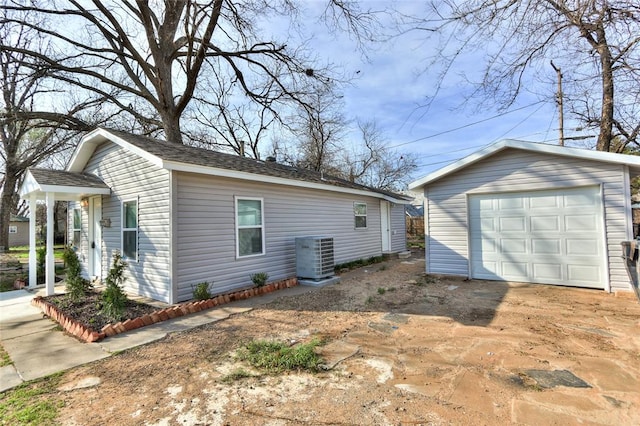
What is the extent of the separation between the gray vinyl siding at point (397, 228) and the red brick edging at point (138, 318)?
803 centimetres

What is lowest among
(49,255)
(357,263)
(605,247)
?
(357,263)

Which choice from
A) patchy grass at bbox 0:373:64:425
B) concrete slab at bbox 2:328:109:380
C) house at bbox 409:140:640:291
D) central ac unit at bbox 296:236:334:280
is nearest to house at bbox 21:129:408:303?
central ac unit at bbox 296:236:334:280

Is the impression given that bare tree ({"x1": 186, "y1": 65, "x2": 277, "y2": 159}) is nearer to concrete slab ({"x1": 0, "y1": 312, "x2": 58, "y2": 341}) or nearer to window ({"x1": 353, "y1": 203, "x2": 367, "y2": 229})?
window ({"x1": 353, "y1": 203, "x2": 367, "y2": 229})

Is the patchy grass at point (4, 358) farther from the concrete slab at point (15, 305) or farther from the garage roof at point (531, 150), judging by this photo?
the garage roof at point (531, 150)

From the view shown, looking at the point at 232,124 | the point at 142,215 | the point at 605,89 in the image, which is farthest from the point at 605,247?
the point at 232,124

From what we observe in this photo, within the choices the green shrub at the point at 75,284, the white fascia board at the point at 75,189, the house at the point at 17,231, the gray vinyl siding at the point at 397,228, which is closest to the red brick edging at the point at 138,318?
the green shrub at the point at 75,284

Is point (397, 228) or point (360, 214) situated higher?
point (360, 214)

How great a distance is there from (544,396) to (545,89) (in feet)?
20.6

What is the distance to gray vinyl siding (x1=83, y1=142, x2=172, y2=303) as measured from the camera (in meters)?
5.82

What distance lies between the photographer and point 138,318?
473 cm

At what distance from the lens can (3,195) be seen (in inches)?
706

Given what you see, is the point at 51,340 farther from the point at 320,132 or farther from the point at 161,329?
the point at 320,132

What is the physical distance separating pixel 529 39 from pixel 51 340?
25.3 feet

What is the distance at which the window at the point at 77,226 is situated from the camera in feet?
29.2
